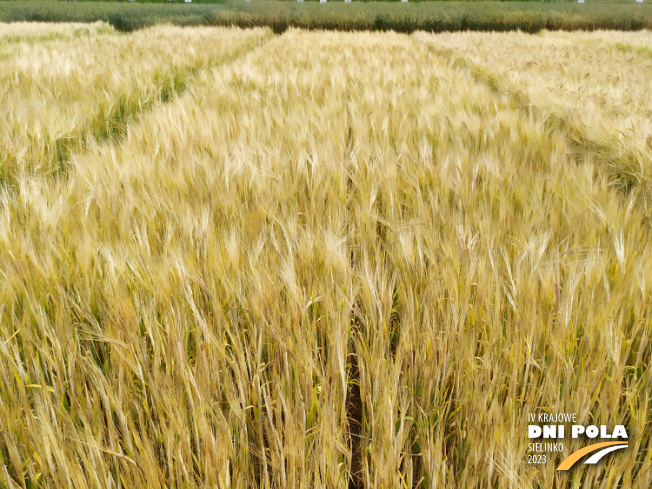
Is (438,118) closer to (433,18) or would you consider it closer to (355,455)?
(355,455)

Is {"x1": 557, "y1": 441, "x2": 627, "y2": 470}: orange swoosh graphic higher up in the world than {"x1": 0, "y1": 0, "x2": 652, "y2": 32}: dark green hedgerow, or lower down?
lower down

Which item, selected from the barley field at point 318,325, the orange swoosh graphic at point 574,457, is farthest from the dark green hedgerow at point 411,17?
the orange swoosh graphic at point 574,457

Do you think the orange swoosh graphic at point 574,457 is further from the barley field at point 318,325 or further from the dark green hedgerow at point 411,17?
the dark green hedgerow at point 411,17

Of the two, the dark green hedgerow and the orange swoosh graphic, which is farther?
the dark green hedgerow

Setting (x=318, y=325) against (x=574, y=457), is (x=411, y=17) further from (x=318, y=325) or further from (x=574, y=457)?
(x=574, y=457)

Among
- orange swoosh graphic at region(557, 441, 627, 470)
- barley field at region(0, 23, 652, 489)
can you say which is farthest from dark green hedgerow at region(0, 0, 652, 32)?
orange swoosh graphic at region(557, 441, 627, 470)

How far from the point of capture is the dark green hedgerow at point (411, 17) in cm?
1420

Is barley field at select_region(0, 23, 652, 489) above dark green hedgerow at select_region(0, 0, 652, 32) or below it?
below

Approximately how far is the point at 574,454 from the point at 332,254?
0.40 meters

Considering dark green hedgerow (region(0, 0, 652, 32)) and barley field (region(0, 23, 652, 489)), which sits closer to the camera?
barley field (region(0, 23, 652, 489))

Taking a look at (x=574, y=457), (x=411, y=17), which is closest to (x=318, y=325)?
(x=574, y=457)

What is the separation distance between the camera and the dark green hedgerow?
14.2 m

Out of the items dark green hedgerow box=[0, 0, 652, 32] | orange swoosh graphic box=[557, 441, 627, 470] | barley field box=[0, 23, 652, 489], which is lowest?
orange swoosh graphic box=[557, 441, 627, 470]

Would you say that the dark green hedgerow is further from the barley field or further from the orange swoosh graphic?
the orange swoosh graphic
